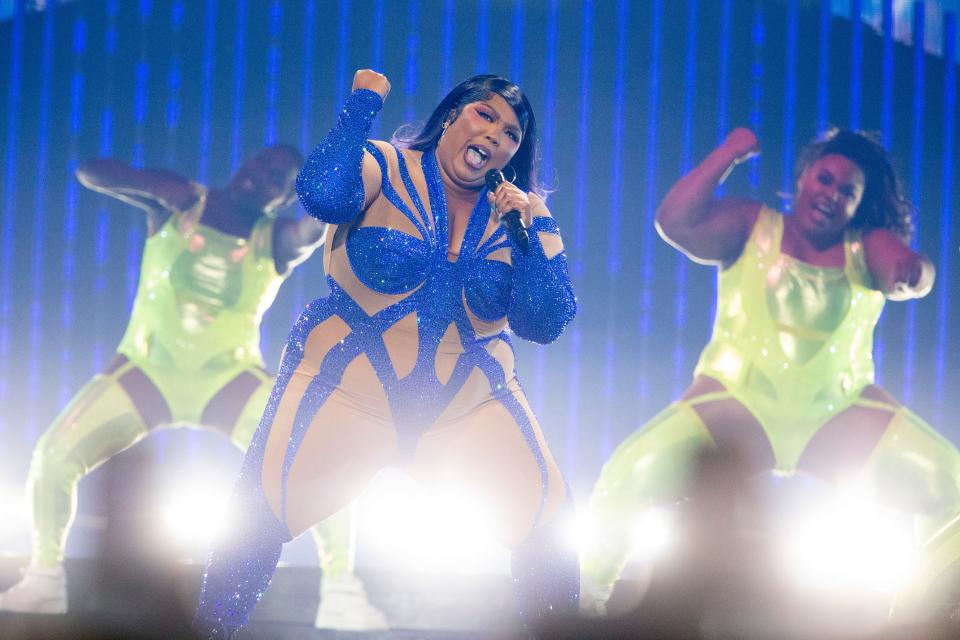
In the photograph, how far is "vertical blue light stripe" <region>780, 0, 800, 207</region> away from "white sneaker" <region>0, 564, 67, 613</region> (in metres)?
2.81

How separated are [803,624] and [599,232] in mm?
1606

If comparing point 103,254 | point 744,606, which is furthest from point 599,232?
point 103,254

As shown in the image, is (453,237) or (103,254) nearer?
(453,237)

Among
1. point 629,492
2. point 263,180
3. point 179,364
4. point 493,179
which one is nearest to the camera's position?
point 493,179

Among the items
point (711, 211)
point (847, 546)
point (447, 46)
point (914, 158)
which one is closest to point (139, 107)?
point (447, 46)

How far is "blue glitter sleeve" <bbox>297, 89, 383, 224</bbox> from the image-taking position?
1.86 metres

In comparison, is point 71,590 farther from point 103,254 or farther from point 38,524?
point 103,254

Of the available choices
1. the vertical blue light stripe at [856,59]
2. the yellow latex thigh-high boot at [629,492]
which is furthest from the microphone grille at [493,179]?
the vertical blue light stripe at [856,59]

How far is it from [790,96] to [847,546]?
64.1 inches

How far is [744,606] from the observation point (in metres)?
3.14

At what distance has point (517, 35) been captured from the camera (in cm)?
407

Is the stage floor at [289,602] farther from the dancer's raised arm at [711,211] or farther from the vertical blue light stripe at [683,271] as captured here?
the dancer's raised arm at [711,211]

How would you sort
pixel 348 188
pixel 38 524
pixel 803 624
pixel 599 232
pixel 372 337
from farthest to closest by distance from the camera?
pixel 599 232
pixel 38 524
pixel 803 624
pixel 372 337
pixel 348 188

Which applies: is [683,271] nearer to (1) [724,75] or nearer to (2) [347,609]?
(1) [724,75]
